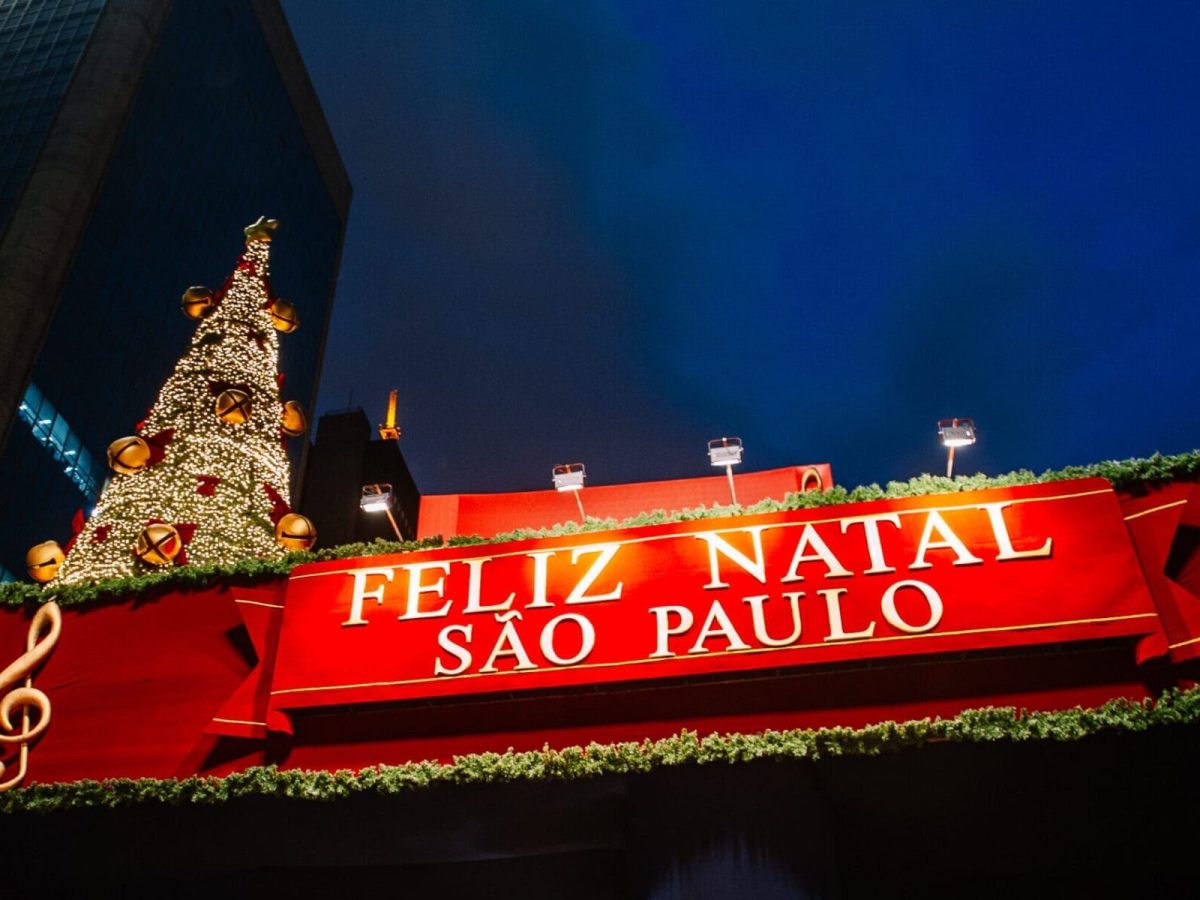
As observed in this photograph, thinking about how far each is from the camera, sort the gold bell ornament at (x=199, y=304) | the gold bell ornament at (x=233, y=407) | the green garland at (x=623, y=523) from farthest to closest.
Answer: the gold bell ornament at (x=199, y=304) → the gold bell ornament at (x=233, y=407) → the green garland at (x=623, y=523)

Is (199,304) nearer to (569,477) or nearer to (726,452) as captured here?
(569,477)

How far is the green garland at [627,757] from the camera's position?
17.7ft

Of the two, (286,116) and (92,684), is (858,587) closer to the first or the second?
(92,684)

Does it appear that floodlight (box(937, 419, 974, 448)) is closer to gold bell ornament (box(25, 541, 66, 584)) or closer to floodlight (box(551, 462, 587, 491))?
floodlight (box(551, 462, 587, 491))

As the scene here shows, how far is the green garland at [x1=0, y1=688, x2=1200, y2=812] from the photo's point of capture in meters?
5.38

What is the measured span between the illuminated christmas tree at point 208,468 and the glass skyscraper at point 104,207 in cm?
3601

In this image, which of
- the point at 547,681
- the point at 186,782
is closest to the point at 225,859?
the point at 186,782

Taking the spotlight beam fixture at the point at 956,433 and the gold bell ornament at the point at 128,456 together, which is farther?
the gold bell ornament at the point at 128,456

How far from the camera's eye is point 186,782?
6.36 metres

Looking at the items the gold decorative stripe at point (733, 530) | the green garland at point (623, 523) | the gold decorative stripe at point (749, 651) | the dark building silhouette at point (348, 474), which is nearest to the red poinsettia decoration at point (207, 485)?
the green garland at point (623, 523)

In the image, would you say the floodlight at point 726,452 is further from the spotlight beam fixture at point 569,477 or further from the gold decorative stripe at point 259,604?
the gold decorative stripe at point 259,604

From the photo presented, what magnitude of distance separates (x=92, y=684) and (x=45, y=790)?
95 centimetres

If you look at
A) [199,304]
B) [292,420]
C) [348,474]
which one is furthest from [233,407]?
[348,474]

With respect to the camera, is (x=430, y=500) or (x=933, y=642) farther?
(x=430, y=500)
